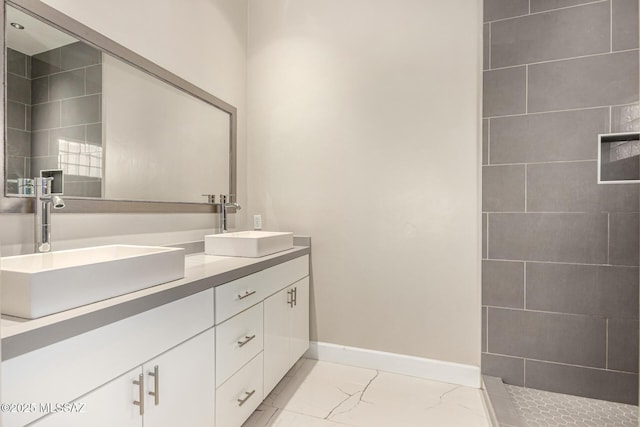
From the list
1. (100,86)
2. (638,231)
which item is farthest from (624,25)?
(100,86)

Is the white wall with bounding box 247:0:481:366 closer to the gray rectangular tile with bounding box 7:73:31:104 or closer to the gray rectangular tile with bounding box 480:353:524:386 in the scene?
the gray rectangular tile with bounding box 480:353:524:386

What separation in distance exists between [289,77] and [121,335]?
6.51 feet

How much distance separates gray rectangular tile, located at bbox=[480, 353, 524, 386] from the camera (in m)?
1.96

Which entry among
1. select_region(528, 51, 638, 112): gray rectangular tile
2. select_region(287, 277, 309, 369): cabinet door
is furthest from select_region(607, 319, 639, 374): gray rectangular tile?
select_region(287, 277, 309, 369): cabinet door

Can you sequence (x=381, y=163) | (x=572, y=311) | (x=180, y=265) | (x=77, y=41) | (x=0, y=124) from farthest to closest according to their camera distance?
1. (x=381, y=163)
2. (x=572, y=311)
3. (x=77, y=41)
4. (x=180, y=265)
5. (x=0, y=124)

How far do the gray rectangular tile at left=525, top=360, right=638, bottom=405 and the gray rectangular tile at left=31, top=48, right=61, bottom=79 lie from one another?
2.67m

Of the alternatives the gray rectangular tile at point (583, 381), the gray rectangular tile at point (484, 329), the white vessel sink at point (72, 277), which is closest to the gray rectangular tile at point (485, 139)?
the gray rectangular tile at point (484, 329)

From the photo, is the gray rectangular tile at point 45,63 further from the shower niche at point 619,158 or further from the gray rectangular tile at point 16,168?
the shower niche at point 619,158

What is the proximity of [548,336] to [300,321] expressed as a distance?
Answer: 143cm

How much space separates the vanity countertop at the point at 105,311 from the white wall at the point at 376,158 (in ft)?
3.04

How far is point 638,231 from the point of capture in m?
1.73

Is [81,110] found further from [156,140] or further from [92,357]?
[92,357]

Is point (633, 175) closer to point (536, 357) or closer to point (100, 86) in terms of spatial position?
point (536, 357)

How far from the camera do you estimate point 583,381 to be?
6.05 feet
